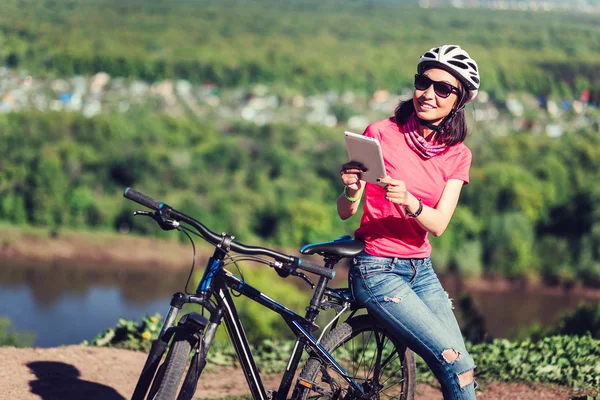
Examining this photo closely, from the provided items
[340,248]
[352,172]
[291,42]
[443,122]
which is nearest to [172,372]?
[340,248]

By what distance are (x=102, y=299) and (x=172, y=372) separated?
42.5 metres

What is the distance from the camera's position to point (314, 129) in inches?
3615

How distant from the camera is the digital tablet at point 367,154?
3.61 meters

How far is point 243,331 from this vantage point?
13.0 ft

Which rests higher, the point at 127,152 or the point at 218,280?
the point at 127,152

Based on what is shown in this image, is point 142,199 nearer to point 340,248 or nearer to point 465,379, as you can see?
point 340,248

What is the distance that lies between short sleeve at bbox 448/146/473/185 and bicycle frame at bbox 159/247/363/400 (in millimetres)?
778

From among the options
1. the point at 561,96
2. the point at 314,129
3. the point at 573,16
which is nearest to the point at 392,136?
the point at 314,129

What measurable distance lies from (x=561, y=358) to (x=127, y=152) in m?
68.9

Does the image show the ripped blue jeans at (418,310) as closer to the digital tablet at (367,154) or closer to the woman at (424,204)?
the woman at (424,204)

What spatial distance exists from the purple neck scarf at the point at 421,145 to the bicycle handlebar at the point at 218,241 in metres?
0.68

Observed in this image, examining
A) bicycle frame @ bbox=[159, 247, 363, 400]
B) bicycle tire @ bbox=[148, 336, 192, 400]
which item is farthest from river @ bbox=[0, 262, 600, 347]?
bicycle tire @ bbox=[148, 336, 192, 400]

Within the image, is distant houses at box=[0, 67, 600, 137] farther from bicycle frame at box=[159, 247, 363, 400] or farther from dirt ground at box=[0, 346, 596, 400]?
bicycle frame at box=[159, 247, 363, 400]

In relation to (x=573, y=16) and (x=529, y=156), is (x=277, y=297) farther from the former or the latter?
(x=573, y=16)
